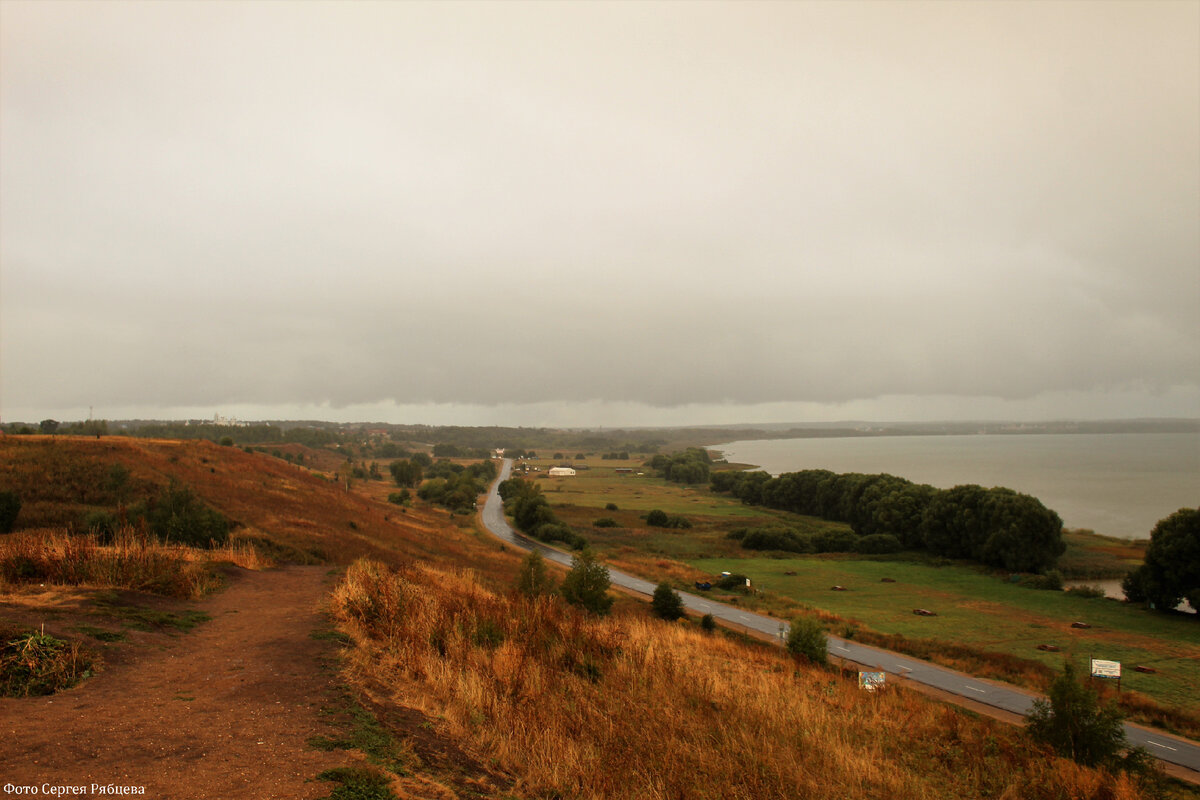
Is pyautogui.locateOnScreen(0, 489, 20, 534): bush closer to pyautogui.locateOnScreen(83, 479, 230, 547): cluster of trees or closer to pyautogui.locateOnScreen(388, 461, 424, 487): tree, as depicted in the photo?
pyautogui.locateOnScreen(83, 479, 230, 547): cluster of trees

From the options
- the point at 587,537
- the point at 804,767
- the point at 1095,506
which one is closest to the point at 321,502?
the point at 587,537

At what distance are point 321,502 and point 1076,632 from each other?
6162 centimetres

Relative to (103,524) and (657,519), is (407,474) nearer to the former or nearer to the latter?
(657,519)

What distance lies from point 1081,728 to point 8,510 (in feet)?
137

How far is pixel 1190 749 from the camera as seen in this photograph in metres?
23.8

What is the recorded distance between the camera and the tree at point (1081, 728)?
17078 mm

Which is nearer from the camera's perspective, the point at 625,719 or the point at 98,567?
the point at 625,719

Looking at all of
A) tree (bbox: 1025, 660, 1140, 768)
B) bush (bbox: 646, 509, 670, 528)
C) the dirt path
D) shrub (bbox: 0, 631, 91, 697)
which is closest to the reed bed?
the dirt path

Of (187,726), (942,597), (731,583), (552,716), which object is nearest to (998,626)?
(942,597)

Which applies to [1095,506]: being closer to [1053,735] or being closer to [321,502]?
[1053,735]

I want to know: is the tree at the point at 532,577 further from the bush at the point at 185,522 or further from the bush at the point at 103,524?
the bush at the point at 103,524

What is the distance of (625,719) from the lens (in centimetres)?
862

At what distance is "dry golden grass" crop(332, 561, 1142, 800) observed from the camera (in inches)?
290

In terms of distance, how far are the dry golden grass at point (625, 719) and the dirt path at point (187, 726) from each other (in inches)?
59.6
